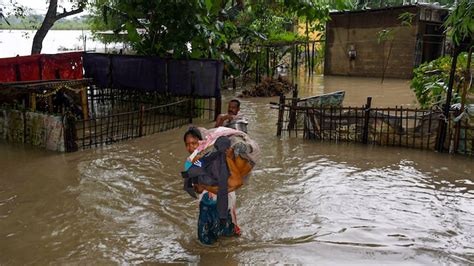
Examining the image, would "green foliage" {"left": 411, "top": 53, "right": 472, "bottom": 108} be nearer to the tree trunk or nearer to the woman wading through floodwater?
the woman wading through floodwater

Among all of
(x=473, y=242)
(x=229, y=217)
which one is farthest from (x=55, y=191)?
(x=473, y=242)

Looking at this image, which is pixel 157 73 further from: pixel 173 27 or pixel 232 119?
pixel 232 119

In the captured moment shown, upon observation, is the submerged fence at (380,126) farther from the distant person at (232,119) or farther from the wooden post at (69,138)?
the wooden post at (69,138)

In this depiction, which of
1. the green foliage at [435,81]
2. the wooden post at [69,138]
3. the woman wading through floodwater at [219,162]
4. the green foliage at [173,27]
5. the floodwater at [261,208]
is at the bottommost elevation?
the floodwater at [261,208]

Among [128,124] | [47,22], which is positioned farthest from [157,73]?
[47,22]

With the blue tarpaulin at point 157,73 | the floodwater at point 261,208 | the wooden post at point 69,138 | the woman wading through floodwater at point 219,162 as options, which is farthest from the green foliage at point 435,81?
the wooden post at point 69,138

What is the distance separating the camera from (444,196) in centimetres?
647

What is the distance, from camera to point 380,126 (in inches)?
354

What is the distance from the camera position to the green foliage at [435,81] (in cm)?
945

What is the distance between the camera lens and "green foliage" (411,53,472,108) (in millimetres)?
9453

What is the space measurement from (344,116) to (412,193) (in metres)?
2.81

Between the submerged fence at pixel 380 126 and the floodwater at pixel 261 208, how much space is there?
8.8 inches

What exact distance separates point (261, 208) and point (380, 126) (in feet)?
13.4

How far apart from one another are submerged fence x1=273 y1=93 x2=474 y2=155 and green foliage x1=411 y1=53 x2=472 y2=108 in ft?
2.64
